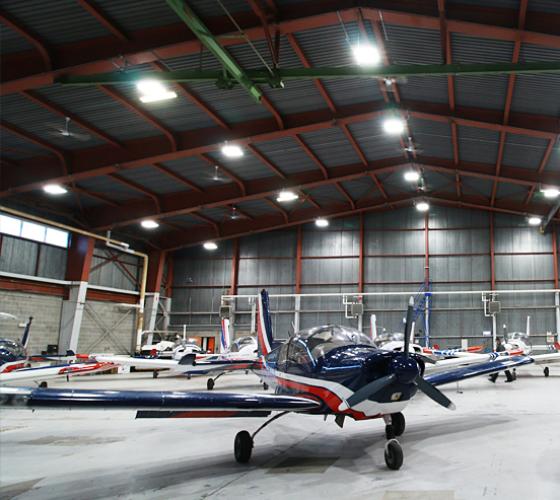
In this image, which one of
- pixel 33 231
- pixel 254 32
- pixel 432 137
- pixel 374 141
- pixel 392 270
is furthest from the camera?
pixel 392 270

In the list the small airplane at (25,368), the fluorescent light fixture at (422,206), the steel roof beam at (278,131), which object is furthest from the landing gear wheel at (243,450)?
the fluorescent light fixture at (422,206)

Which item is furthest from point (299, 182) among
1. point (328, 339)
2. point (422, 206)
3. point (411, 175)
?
point (328, 339)

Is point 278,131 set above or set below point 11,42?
above

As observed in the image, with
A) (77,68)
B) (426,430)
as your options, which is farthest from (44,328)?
(426,430)

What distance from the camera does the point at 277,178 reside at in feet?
68.2

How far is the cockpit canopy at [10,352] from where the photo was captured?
1148 centimetres

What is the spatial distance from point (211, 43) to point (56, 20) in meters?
3.54

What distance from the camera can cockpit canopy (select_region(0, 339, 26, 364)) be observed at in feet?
37.7

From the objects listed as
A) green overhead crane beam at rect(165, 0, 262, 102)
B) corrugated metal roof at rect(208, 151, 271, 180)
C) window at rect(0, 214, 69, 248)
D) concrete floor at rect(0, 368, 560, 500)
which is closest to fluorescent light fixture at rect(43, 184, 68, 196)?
window at rect(0, 214, 69, 248)

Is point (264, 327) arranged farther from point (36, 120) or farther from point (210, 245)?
point (210, 245)

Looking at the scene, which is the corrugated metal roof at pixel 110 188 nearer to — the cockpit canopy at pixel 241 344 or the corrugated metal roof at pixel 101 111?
the corrugated metal roof at pixel 101 111

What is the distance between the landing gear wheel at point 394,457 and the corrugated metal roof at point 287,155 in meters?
13.4

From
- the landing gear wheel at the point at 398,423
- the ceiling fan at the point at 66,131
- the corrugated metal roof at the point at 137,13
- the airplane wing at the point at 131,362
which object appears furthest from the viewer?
the ceiling fan at the point at 66,131

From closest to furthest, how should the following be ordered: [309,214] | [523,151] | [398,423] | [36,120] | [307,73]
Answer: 1. [398,423]
2. [307,73]
3. [36,120]
4. [523,151]
5. [309,214]
